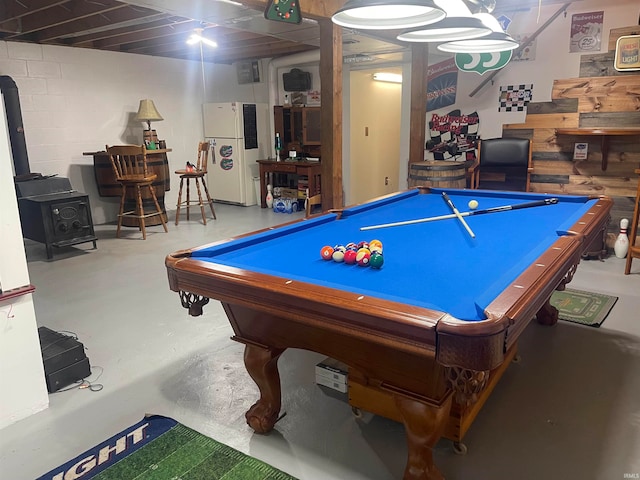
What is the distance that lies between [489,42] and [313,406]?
222cm

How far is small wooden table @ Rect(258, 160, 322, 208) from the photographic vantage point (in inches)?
265

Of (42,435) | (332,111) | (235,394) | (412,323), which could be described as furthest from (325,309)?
(332,111)

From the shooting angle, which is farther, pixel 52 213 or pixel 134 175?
pixel 134 175

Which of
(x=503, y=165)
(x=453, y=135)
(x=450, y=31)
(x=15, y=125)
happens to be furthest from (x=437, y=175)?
(x=15, y=125)

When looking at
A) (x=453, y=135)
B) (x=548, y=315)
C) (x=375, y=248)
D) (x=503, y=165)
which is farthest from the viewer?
(x=453, y=135)

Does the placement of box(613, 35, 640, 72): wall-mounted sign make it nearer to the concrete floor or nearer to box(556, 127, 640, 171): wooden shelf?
box(556, 127, 640, 171): wooden shelf

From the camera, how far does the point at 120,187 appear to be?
616 cm

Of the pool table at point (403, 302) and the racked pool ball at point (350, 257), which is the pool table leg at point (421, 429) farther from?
the racked pool ball at point (350, 257)

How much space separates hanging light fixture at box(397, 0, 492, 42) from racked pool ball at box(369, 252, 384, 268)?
1.12 m

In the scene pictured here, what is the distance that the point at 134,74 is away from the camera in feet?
22.4

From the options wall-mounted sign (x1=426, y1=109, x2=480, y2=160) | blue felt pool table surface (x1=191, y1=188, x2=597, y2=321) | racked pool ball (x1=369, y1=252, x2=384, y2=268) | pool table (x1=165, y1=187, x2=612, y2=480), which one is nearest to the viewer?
pool table (x1=165, y1=187, x2=612, y2=480)

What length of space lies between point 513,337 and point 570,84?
4277 millimetres

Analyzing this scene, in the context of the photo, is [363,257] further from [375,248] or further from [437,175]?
[437,175]

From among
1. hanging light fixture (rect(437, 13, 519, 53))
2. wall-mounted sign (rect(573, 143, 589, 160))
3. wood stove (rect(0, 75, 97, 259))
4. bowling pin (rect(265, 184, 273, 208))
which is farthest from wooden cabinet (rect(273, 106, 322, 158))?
hanging light fixture (rect(437, 13, 519, 53))
